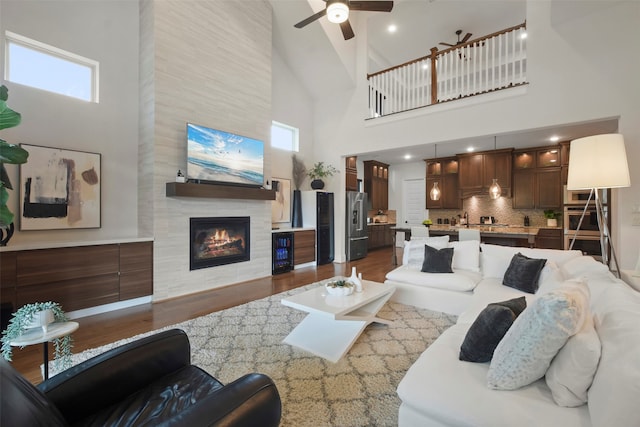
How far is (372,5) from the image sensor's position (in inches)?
140

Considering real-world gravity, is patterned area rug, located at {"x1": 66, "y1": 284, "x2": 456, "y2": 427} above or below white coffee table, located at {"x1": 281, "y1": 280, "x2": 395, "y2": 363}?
below

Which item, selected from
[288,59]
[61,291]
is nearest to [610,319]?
[61,291]


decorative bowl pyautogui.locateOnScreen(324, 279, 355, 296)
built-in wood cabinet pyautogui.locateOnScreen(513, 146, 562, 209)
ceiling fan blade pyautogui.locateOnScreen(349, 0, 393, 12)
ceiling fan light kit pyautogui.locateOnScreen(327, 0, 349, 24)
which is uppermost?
ceiling fan blade pyautogui.locateOnScreen(349, 0, 393, 12)

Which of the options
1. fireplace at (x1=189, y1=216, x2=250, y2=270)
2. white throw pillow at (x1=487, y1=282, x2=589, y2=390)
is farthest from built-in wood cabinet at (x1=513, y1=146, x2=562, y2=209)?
white throw pillow at (x1=487, y1=282, x2=589, y2=390)

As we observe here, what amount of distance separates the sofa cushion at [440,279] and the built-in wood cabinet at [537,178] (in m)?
4.86

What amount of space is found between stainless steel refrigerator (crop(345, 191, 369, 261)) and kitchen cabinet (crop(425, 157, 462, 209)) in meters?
2.56

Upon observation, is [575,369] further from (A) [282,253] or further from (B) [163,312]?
(A) [282,253]

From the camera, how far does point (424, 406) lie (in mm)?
A: 1273

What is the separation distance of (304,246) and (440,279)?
3118 millimetres

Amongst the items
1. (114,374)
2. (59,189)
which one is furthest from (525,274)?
(59,189)

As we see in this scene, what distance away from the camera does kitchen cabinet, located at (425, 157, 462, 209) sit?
8133 millimetres

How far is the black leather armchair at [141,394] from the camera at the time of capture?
0.83 meters

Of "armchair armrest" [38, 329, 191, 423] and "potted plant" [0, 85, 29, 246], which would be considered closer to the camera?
"armchair armrest" [38, 329, 191, 423]

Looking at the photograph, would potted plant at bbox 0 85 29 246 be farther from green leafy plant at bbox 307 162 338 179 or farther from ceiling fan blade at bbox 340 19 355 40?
green leafy plant at bbox 307 162 338 179
